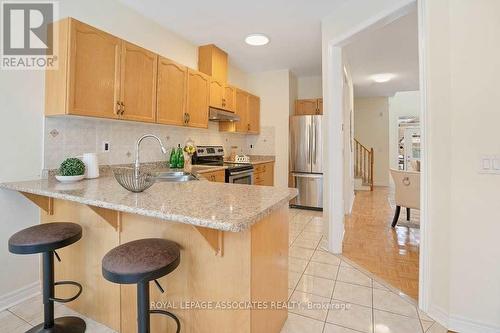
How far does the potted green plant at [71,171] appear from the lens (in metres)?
1.94

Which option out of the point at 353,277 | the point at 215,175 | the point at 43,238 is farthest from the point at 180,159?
the point at 353,277

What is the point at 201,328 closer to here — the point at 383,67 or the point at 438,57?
the point at 438,57

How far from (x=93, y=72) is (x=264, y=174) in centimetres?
316

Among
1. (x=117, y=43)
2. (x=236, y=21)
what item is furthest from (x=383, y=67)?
(x=117, y=43)

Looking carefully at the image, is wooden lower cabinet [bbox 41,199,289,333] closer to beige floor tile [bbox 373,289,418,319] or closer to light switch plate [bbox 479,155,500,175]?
beige floor tile [bbox 373,289,418,319]

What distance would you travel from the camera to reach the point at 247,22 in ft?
10.2

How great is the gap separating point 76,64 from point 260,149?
3.63 m

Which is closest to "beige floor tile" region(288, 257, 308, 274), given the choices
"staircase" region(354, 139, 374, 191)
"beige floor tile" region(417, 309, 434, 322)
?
"beige floor tile" region(417, 309, 434, 322)

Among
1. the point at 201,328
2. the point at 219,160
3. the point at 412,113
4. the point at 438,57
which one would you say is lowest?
the point at 201,328

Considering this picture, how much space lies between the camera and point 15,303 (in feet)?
6.28

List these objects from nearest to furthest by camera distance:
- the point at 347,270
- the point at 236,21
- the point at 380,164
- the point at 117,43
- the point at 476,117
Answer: the point at 476,117, the point at 117,43, the point at 347,270, the point at 236,21, the point at 380,164

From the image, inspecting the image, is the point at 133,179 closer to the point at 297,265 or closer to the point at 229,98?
the point at 297,265

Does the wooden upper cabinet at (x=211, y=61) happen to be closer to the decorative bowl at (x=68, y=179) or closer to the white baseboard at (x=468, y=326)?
the decorative bowl at (x=68, y=179)

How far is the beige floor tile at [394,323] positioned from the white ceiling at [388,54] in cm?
246
